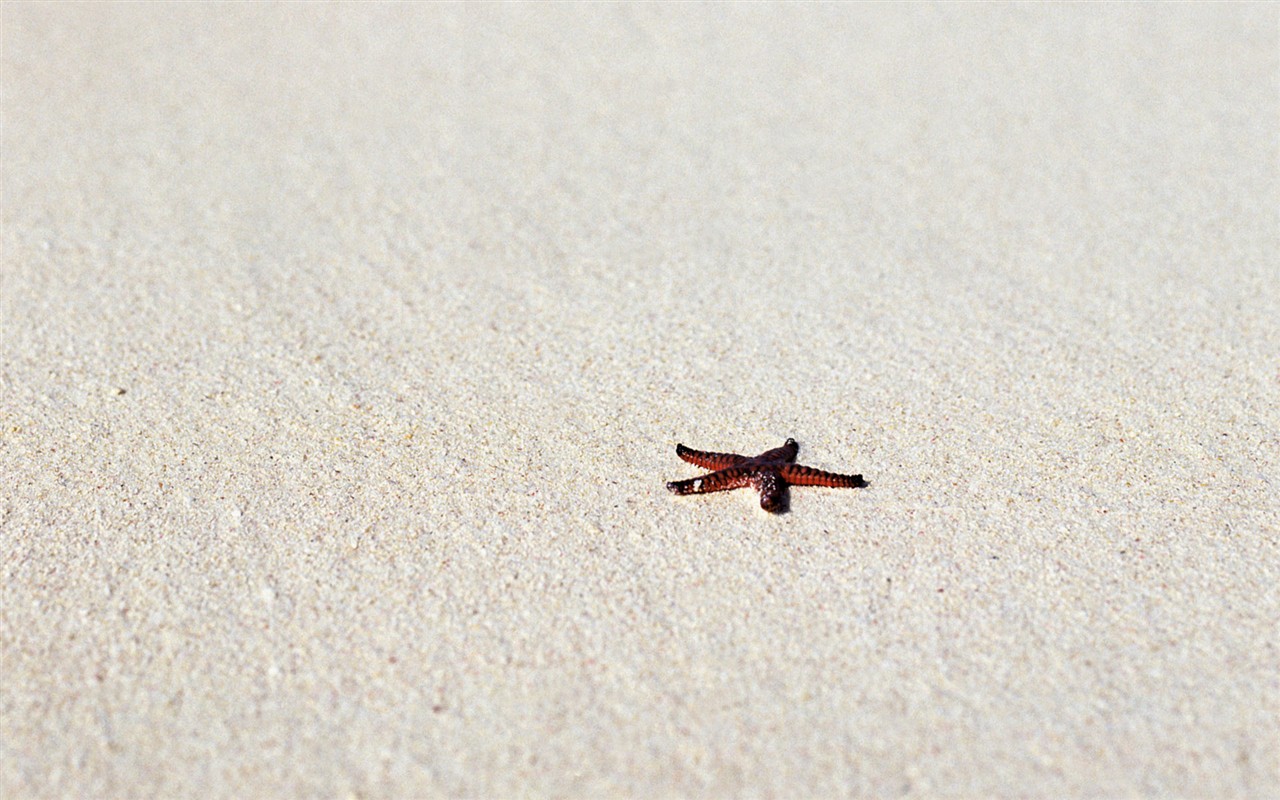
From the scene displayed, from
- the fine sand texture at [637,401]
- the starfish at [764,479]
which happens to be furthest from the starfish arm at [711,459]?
the fine sand texture at [637,401]

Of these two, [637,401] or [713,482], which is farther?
[637,401]

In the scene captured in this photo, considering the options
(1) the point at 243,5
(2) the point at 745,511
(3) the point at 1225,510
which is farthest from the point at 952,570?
(1) the point at 243,5

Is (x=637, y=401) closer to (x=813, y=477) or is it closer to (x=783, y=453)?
(x=783, y=453)

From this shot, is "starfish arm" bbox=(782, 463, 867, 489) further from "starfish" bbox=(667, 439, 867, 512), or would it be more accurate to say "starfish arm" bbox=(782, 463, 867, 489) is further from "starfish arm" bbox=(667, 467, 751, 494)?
"starfish arm" bbox=(667, 467, 751, 494)

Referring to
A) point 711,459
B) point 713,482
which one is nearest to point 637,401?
point 711,459


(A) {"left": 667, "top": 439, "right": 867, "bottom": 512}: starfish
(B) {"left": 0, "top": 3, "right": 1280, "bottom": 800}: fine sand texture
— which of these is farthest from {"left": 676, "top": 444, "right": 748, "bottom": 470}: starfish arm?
(B) {"left": 0, "top": 3, "right": 1280, "bottom": 800}: fine sand texture

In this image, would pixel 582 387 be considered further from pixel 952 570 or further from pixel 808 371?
pixel 952 570

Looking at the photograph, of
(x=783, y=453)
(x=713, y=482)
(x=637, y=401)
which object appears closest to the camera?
(x=713, y=482)
